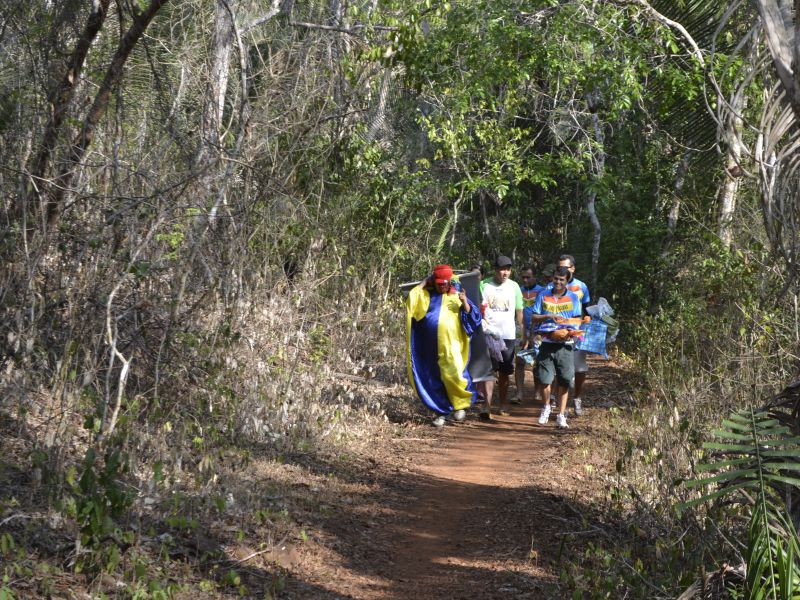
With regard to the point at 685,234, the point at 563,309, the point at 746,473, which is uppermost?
the point at 685,234

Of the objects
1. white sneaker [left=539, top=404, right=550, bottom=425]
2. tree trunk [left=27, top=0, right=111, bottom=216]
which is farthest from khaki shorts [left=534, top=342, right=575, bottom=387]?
tree trunk [left=27, top=0, right=111, bottom=216]

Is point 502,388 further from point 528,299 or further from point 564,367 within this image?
point 564,367

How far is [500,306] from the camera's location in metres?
12.0

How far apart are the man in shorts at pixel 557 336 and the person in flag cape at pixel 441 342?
0.76 metres

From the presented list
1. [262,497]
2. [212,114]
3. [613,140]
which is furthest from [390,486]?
[613,140]

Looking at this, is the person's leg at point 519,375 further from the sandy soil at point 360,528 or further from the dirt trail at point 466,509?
the sandy soil at point 360,528

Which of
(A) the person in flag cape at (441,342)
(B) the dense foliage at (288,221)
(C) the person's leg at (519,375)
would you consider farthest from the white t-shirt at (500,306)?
(B) the dense foliage at (288,221)

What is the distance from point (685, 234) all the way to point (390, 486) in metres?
10.3

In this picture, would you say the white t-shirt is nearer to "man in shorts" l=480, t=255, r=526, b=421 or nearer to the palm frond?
"man in shorts" l=480, t=255, r=526, b=421

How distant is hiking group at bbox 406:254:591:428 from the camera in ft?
36.3

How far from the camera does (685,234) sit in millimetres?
17297

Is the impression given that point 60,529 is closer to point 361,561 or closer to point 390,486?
point 361,561

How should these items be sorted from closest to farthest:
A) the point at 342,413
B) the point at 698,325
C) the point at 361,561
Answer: the point at 361,561 < the point at 342,413 < the point at 698,325

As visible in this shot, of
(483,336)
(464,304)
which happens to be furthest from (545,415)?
(464,304)
